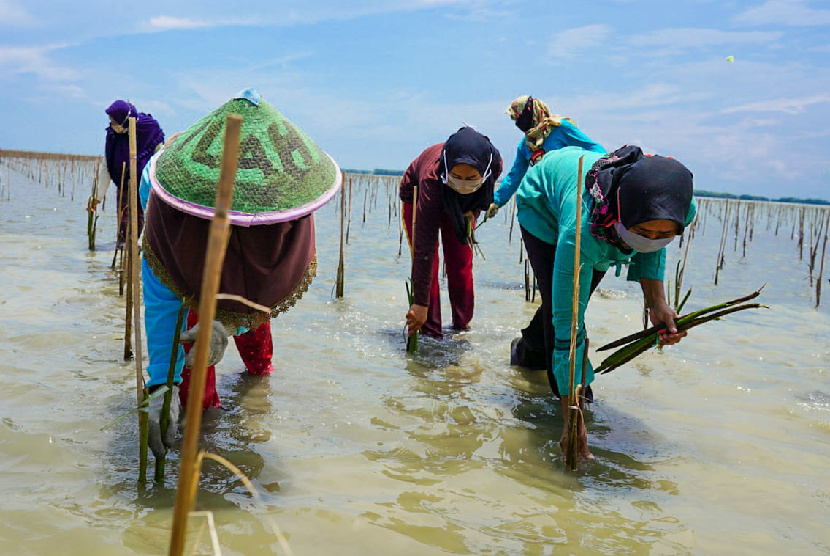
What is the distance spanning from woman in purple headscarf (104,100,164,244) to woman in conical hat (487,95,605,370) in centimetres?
311

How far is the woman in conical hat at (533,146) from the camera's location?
3578 mm

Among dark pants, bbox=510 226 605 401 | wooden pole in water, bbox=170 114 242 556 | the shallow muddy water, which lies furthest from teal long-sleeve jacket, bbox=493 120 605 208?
wooden pole in water, bbox=170 114 242 556

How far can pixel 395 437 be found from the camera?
258 centimetres

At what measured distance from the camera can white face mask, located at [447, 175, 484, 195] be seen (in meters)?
3.57

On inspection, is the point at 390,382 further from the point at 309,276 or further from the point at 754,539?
the point at 754,539

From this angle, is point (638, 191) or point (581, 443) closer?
point (638, 191)

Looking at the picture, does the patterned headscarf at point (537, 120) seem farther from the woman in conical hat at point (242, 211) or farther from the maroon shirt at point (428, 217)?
the woman in conical hat at point (242, 211)

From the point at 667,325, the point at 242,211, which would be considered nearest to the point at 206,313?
the point at 242,211

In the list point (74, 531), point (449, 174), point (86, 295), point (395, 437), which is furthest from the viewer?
point (86, 295)

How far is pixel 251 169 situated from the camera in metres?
1.71

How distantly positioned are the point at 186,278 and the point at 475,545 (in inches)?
45.0

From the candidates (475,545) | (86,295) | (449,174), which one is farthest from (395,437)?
(86,295)

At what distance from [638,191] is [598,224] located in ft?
0.81

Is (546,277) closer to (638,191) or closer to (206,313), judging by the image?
(638,191)
